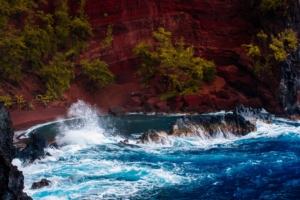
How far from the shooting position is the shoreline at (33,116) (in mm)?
25697

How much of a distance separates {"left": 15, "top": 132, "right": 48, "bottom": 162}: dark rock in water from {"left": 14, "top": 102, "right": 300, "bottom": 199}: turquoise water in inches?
15.1

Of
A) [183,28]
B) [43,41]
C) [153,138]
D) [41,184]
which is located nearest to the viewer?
[41,184]

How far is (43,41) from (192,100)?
13.7m

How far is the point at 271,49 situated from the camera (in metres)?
29.7

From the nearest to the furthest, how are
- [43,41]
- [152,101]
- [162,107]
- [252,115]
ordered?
[252,115] < [162,107] < [43,41] < [152,101]

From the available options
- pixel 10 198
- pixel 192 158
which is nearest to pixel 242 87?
pixel 192 158

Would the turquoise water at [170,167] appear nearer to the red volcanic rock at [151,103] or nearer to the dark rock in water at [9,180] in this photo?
the dark rock in water at [9,180]

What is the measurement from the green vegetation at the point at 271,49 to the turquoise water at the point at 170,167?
7648 mm

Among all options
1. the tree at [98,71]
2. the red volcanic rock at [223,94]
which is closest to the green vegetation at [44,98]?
the tree at [98,71]

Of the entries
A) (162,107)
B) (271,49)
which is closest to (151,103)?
(162,107)

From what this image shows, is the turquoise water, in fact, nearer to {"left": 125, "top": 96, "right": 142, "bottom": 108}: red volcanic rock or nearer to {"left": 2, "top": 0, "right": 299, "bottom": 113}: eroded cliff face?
{"left": 125, "top": 96, "right": 142, "bottom": 108}: red volcanic rock

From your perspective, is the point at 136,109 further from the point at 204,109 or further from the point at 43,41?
the point at 43,41

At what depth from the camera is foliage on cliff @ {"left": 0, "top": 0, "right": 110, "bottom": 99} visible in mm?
28641

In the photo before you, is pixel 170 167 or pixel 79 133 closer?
pixel 170 167
